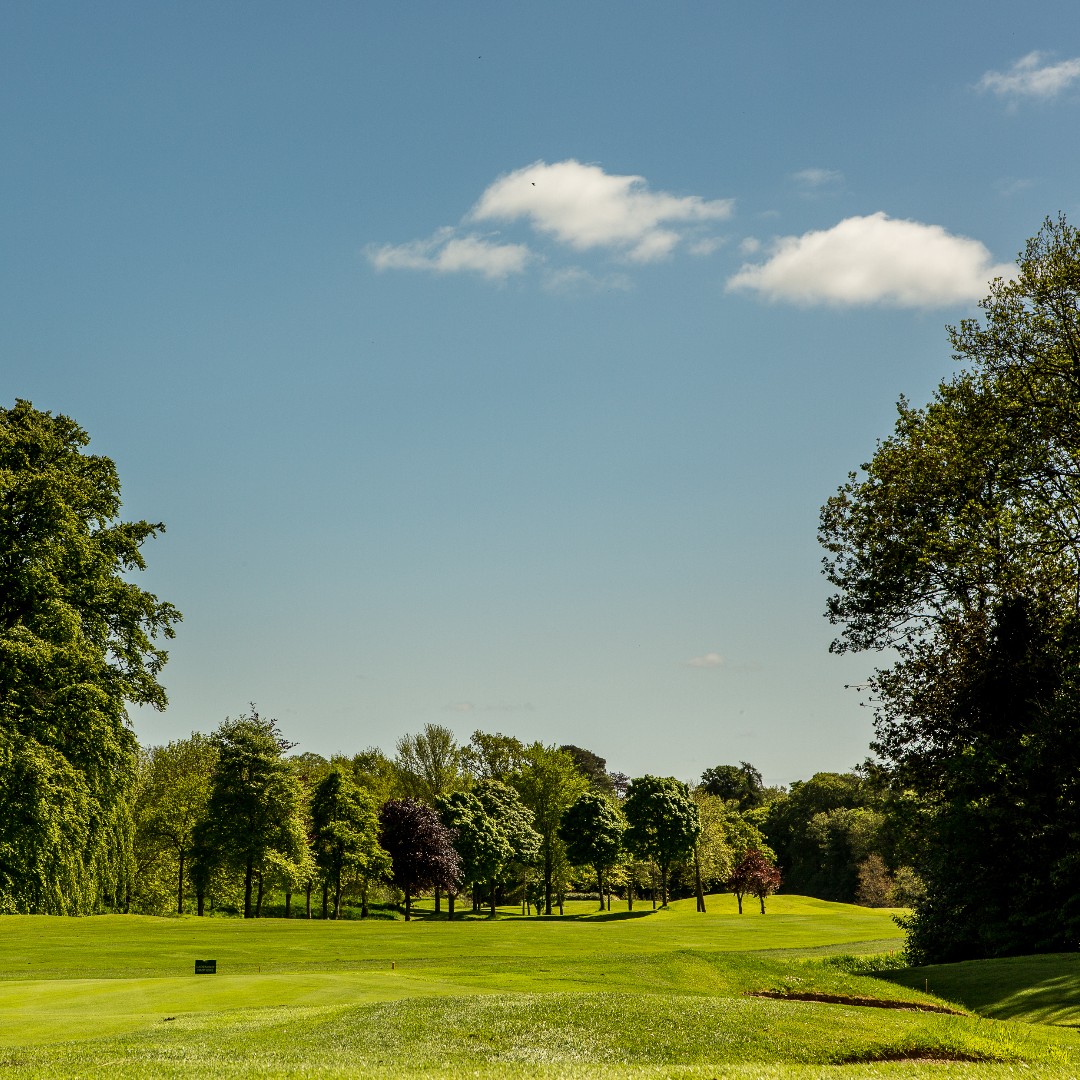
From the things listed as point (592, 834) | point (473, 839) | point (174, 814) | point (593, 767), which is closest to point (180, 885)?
point (174, 814)

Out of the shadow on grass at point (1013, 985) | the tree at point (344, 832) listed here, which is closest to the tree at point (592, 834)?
the tree at point (344, 832)

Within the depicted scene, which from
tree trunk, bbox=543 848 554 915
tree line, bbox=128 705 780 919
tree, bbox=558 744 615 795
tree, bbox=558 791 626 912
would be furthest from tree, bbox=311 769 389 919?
tree, bbox=558 744 615 795

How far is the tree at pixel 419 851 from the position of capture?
76062 mm

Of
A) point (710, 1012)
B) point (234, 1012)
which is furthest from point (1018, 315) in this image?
point (234, 1012)

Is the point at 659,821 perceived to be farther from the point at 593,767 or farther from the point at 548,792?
the point at 593,767

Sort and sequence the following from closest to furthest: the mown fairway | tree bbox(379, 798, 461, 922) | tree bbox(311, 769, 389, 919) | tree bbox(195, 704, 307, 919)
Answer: the mown fairway, tree bbox(195, 704, 307, 919), tree bbox(311, 769, 389, 919), tree bbox(379, 798, 461, 922)

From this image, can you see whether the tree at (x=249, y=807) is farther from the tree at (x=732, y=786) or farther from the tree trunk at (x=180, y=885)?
the tree at (x=732, y=786)

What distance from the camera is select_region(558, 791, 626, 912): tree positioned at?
86062 mm

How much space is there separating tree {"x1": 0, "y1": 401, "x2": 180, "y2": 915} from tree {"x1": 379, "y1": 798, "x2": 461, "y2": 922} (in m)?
34.6

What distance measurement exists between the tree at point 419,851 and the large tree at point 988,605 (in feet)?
151

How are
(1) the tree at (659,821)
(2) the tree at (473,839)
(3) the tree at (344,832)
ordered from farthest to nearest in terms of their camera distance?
(1) the tree at (659,821) → (2) the tree at (473,839) → (3) the tree at (344,832)

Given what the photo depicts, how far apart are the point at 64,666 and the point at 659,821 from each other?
5631 centimetres

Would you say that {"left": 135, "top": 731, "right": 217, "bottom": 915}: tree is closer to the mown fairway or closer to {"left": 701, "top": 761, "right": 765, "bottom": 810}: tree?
the mown fairway

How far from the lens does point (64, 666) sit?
37969mm
